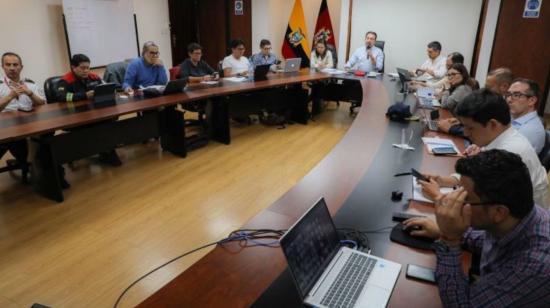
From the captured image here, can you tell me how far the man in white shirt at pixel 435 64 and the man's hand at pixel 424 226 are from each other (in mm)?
4590

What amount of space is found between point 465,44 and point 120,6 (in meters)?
5.78

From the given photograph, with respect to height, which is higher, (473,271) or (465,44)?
(465,44)

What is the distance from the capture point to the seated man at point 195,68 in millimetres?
4863

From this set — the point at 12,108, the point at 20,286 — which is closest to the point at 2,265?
the point at 20,286

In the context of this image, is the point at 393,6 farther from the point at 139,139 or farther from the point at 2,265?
the point at 2,265

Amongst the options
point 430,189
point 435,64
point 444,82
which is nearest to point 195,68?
point 444,82

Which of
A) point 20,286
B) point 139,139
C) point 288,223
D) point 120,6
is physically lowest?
point 20,286

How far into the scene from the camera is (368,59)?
6379mm

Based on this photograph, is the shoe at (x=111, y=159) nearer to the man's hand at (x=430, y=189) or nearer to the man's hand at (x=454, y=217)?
the man's hand at (x=430, y=189)

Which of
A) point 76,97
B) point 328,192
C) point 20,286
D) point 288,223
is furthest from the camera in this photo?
point 76,97

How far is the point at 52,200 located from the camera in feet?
10.5

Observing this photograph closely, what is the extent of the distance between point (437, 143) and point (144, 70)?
3404mm

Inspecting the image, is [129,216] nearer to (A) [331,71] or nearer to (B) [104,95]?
(B) [104,95]

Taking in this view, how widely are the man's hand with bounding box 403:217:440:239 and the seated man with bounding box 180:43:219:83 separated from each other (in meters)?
Result: 3.90
